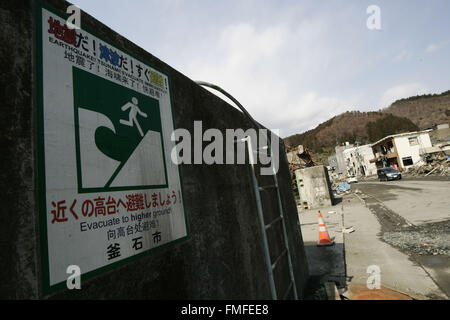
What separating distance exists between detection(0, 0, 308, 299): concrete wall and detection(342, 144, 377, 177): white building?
195 feet

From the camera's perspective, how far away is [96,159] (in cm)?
130

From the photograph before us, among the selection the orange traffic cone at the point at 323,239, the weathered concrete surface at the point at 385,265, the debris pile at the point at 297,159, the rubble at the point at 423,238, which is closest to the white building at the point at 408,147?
the debris pile at the point at 297,159

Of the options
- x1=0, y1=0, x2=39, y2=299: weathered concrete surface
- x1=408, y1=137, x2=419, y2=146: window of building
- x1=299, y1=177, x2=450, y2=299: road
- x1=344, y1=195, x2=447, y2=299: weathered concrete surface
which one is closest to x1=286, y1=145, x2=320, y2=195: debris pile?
x1=299, y1=177, x2=450, y2=299: road

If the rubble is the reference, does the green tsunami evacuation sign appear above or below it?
above

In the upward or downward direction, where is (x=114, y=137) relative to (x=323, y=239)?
upward

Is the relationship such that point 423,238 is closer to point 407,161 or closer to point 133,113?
point 133,113

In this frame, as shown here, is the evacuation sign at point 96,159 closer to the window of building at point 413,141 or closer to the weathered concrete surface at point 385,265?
the weathered concrete surface at point 385,265

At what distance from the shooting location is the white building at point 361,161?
53.8 m

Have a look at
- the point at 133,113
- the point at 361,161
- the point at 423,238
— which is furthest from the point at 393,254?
the point at 361,161

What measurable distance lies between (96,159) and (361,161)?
64.9 m

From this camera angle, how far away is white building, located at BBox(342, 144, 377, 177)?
2118 inches

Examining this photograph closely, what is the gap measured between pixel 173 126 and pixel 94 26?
2.78ft

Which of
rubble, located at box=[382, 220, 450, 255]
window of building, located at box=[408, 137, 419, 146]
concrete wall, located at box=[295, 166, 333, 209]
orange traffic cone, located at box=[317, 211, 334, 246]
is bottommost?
rubble, located at box=[382, 220, 450, 255]

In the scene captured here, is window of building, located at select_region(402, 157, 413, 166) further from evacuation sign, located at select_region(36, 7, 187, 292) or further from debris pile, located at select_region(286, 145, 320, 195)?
evacuation sign, located at select_region(36, 7, 187, 292)
